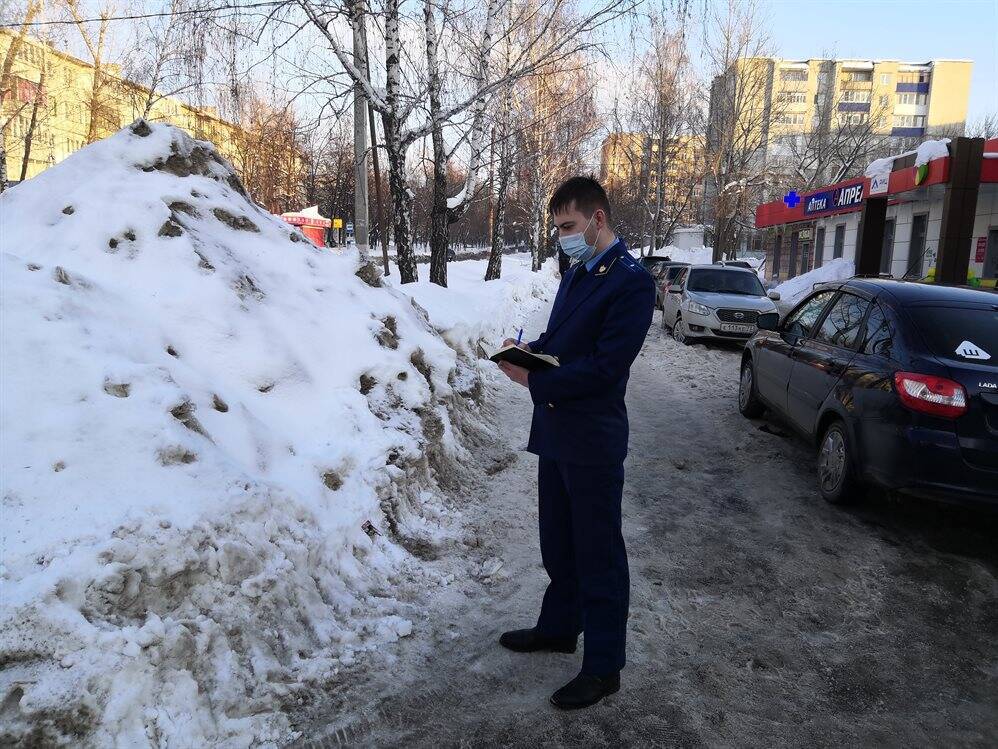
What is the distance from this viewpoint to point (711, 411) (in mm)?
8195

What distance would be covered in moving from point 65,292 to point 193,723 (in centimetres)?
250

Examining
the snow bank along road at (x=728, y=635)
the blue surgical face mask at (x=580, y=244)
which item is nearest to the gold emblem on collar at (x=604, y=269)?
the blue surgical face mask at (x=580, y=244)

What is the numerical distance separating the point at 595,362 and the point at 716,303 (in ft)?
38.1

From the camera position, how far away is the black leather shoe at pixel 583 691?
9.23 ft

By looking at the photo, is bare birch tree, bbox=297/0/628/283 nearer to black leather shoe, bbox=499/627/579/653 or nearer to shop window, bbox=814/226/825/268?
black leather shoe, bbox=499/627/579/653

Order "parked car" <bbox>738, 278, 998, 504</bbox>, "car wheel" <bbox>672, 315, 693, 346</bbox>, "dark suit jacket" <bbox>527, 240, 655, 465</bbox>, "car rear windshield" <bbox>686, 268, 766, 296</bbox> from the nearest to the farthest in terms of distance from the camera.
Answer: "dark suit jacket" <bbox>527, 240, 655, 465</bbox> < "parked car" <bbox>738, 278, 998, 504</bbox> < "car wheel" <bbox>672, 315, 693, 346</bbox> < "car rear windshield" <bbox>686, 268, 766, 296</bbox>

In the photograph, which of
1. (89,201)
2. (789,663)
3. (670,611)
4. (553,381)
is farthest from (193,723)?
(89,201)

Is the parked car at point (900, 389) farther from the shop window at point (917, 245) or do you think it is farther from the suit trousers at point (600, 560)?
the shop window at point (917, 245)

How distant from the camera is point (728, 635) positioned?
343 centimetres

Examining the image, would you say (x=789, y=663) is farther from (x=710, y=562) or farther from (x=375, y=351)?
(x=375, y=351)

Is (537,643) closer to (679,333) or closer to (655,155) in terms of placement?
(679,333)

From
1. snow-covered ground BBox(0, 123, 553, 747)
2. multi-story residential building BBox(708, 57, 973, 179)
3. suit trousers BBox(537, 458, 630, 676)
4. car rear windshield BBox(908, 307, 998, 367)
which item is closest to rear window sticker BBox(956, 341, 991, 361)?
car rear windshield BBox(908, 307, 998, 367)

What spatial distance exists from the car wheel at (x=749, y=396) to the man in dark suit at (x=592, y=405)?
16.6ft

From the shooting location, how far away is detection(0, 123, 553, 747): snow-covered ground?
7.89ft
